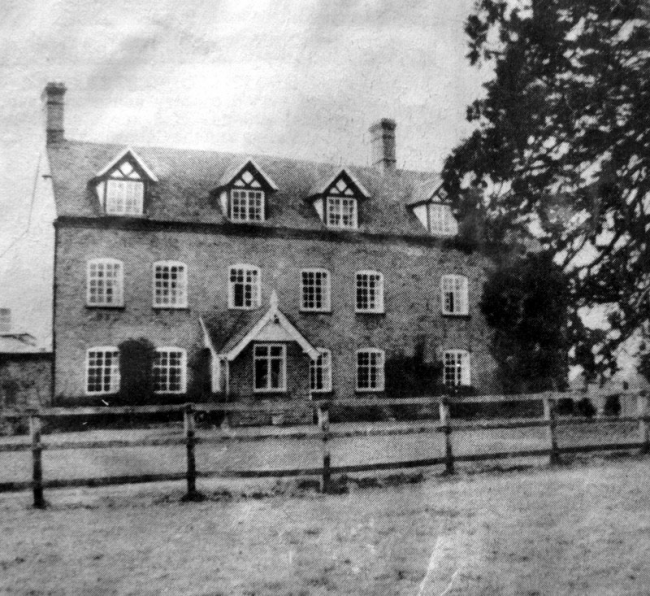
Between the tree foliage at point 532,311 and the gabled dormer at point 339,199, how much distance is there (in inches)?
372

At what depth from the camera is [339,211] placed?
1889 cm

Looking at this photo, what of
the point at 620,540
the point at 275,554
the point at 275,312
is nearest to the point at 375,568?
the point at 275,554

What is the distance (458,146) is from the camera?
789 cm

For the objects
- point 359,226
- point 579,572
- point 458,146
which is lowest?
point 579,572

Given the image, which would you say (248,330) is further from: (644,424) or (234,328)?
(644,424)

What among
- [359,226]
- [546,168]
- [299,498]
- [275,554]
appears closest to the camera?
[275,554]

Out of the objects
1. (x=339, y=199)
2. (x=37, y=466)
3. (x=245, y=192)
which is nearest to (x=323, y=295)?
(x=339, y=199)

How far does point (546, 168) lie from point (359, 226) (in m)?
12.3

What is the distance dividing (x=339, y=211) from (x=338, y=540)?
1373cm

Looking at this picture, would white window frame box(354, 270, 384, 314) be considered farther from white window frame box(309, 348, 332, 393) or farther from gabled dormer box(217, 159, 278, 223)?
gabled dormer box(217, 159, 278, 223)

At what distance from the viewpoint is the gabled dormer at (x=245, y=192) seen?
17.7 meters

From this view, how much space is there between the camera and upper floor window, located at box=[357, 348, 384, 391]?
64.3 ft

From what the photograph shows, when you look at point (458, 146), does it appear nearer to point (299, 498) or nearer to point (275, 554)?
point (299, 498)

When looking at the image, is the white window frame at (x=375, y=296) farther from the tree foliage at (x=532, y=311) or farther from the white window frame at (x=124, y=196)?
the tree foliage at (x=532, y=311)
